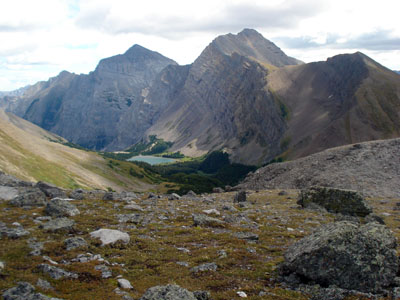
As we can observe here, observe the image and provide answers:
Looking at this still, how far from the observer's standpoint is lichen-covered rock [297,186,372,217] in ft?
137

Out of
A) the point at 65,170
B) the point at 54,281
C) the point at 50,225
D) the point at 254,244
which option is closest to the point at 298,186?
the point at 254,244

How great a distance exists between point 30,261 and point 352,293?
17.3m

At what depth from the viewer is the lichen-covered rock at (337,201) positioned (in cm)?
4188

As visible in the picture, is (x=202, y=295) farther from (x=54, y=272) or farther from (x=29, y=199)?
(x=29, y=199)

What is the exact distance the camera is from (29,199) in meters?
35.5

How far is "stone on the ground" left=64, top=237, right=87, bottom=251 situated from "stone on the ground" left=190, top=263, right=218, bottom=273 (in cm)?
809

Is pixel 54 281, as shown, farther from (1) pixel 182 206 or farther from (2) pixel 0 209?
(1) pixel 182 206

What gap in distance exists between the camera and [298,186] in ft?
285

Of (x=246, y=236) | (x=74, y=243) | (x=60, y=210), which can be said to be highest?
(x=74, y=243)

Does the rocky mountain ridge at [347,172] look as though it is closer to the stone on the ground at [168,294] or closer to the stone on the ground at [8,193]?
the stone on the ground at [8,193]

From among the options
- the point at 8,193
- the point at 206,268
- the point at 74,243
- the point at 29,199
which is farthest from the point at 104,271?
the point at 8,193

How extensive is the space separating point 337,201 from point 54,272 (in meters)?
37.0

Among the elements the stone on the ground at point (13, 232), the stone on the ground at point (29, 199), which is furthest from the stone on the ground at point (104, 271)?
the stone on the ground at point (29, 199)

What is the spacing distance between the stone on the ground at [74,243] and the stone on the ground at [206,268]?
8094mm
